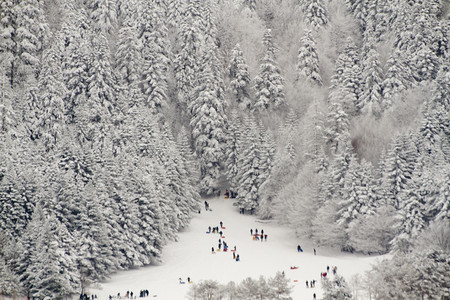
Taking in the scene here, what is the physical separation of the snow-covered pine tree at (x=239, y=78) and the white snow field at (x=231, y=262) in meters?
20.7

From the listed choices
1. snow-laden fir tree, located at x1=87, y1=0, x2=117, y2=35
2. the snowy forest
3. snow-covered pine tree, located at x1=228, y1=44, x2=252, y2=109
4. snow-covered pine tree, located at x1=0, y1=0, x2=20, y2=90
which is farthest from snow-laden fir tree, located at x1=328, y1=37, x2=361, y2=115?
snow-covered pine tree, located at x1=0, y1=0, x2=20, y2=90

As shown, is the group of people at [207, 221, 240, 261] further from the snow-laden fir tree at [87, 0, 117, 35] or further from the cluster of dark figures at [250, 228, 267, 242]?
the snow-laden fir tree at [87, 0, 117, 35]

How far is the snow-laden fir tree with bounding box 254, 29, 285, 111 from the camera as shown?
88438 millimetres

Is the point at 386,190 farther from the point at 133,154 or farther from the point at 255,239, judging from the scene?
the point at 133,154

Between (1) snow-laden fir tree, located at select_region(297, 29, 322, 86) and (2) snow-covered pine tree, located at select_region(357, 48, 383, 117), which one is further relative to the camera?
(1) snow-laden fir tree, located at select_region(297, 29, 322, 86)

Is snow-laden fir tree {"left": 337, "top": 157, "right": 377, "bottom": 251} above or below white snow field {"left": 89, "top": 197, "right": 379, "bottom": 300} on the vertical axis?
above

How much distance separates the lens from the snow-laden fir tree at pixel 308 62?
91062 millimetres

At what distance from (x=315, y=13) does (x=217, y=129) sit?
29065 millimetres

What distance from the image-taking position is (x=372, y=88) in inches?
3206

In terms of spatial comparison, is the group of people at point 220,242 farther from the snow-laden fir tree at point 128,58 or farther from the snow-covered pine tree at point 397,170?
the snow-laden fir tree at point 128,58

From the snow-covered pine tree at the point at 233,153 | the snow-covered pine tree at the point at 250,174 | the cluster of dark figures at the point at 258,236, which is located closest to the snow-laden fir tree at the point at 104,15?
the snow-covered pine tree at the point at 233,153

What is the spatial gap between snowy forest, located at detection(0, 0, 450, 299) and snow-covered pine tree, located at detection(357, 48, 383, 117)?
8.7 inches

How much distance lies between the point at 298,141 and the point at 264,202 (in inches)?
338

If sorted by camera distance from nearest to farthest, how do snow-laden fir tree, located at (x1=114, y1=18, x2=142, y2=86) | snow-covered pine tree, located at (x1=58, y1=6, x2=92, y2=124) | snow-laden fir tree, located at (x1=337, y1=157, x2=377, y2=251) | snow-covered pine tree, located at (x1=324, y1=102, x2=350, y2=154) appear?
snow-laden fir tree, located at (x1=337, y1=157, x2=377, y2=251)
snow-covered pine tree, located at (x1=324, y1=102, x2=350, y2=154)
snow-covered pine tree, located at (x1=58, y1=6, x2=92, y2=124)
snow-laden fir tree, located at (x1=114, y1=18, x2=142, y2=86)
